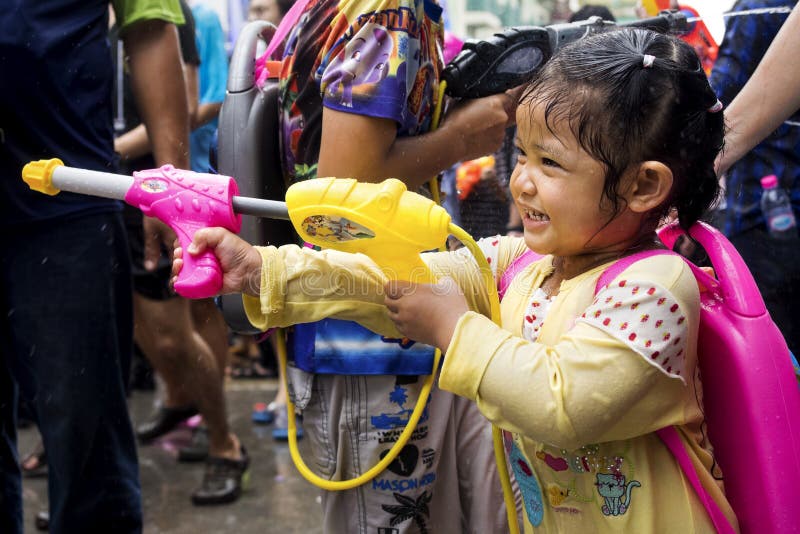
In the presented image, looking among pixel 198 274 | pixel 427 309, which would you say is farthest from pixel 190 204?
pixel 427 309

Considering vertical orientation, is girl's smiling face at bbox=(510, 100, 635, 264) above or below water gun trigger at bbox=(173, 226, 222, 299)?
above

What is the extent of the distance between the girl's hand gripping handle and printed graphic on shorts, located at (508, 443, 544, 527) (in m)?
0.59

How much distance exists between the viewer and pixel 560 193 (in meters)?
1.33

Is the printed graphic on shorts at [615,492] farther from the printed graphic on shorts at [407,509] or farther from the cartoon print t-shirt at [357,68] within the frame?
→ the cartoon print t-shirt at [357,68]

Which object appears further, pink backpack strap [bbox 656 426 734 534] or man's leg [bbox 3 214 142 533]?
man's leg [bbox 3 214 142 533]

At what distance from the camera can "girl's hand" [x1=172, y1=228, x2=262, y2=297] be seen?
1.34 metres

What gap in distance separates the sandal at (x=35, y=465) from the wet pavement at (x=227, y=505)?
0.03 metres

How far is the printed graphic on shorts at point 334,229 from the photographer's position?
4.32 ft

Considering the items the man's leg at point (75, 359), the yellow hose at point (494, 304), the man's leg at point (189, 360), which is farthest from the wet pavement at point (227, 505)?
the yellow hose at point (494, 304)

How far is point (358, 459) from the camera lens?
181cm

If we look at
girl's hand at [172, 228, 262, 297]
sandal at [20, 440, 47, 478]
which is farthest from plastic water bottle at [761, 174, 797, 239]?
sandal at [20, 440, 47, 478]

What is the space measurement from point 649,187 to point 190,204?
0.71 meters

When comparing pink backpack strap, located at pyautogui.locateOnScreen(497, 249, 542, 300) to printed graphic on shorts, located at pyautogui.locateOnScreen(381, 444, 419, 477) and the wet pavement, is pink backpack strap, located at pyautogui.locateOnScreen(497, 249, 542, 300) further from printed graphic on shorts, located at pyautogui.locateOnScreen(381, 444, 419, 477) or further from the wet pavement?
the wet pavement

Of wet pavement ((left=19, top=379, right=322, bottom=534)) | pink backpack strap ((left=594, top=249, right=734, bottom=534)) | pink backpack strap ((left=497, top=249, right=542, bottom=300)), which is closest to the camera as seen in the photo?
pink backpack strap ((left=594, top=249, right=734, bottom=534))
